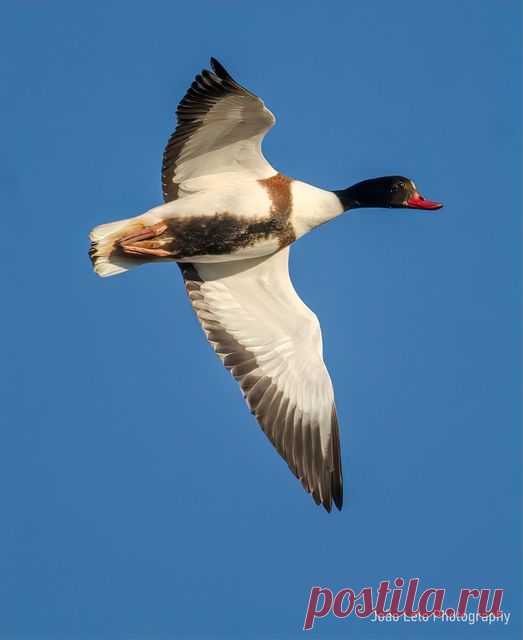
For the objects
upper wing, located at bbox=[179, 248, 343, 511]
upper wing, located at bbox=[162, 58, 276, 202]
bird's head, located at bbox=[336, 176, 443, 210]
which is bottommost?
upper wing, located at bbox=[179, 248, 343, 511]

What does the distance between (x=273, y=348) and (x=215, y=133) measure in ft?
5.38

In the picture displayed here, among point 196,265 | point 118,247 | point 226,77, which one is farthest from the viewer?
point 196,265

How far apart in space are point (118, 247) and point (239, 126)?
117 centimetres

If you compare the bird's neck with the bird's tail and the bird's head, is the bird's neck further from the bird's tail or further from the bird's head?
the bird's tail

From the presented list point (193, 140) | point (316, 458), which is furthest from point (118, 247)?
point (316, 458)

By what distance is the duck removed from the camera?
8336 mm

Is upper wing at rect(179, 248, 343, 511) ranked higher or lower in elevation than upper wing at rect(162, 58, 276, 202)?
lower

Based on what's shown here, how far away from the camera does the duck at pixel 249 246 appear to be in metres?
8.34

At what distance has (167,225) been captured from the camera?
834 cm

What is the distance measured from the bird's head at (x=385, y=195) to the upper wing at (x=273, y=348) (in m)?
0.62

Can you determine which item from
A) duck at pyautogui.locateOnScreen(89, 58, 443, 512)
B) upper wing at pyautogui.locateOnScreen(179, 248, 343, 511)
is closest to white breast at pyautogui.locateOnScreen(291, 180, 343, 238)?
duck at pyautogui.locateOnScreen(89, 58, 443, 512)

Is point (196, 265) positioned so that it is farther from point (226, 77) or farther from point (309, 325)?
point (226, 77)

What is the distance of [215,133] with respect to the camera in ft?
27.4

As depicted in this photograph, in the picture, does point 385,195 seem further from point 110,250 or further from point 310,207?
point 110,250
